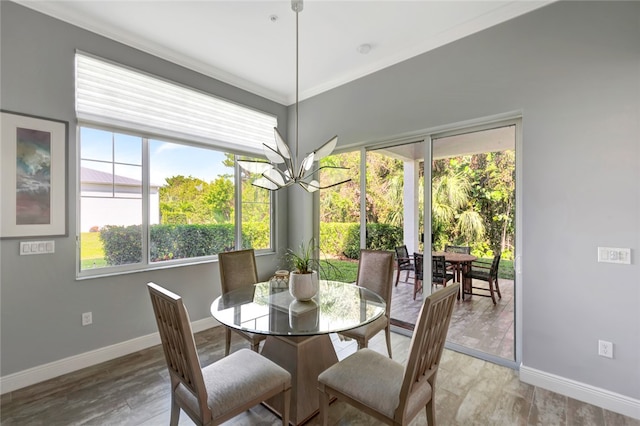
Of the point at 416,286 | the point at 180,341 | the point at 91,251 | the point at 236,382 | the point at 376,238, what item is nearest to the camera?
the point at 180,341

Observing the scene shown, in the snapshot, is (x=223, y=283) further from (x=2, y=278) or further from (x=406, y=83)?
(x=406, y=83)

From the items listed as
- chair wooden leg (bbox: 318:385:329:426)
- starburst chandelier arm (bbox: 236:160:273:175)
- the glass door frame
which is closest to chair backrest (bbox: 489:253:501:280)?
the glass door frame

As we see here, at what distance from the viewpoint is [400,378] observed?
1.57 m

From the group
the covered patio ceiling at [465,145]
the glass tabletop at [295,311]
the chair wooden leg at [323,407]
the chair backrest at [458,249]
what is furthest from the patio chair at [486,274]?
the chair wooden leg at [323,407]

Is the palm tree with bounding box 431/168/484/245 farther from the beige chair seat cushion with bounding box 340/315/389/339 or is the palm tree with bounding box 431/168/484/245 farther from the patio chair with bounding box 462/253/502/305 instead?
the beige chair seat cushion with bounding box 340/315/389/339

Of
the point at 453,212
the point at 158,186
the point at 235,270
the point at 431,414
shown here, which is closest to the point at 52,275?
the point at 158,186

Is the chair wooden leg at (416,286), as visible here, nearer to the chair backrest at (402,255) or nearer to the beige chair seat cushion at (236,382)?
the chair backrest at (402,255)

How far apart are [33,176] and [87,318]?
132cm

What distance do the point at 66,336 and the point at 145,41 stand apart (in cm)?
290

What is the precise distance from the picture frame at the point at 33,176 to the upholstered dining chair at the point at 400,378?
2.61m

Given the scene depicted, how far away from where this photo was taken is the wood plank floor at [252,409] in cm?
189

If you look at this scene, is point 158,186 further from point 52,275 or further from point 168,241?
point 52,275

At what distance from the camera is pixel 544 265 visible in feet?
7.52

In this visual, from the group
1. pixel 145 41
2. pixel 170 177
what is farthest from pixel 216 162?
pixel 145 41
